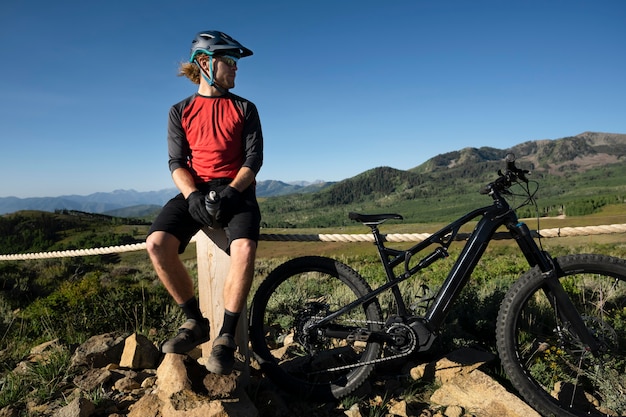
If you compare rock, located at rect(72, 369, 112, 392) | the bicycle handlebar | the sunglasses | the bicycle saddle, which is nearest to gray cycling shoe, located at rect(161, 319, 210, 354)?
rock, located at rect(72, 369, 112, 392)

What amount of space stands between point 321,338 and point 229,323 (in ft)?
2.50

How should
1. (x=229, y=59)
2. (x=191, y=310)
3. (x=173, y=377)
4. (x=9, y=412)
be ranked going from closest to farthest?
(x=173, y=377) → (x=9, y=412) → (x=191, y=310) → (x=229, y=59)

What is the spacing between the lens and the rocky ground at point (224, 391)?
215 centimetres

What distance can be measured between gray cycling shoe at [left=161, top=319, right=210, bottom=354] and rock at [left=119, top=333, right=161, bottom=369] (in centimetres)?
53

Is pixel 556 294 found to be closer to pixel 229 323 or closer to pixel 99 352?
pixel 229 323

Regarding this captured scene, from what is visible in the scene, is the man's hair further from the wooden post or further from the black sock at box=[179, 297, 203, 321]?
the black sock at box=[179, 297, 203, 321]

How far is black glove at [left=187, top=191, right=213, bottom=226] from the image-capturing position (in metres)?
2.47

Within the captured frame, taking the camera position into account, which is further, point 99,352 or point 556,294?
point 99,352

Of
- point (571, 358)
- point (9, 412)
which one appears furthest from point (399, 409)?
point (9, 412)

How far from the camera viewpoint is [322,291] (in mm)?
3465

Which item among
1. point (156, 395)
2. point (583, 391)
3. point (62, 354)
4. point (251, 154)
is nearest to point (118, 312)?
point (62, 354)

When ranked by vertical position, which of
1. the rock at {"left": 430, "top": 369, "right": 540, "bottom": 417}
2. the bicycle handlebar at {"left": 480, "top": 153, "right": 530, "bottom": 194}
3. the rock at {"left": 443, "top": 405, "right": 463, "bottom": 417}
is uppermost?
the bicycle handlebar at {"left": 480, "top": 153, "right": 530, "bottom": 194}

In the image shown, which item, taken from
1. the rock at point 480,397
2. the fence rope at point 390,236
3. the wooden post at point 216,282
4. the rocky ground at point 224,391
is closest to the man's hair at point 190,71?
the wooden post at point 216,282

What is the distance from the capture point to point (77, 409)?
7.16 ft
